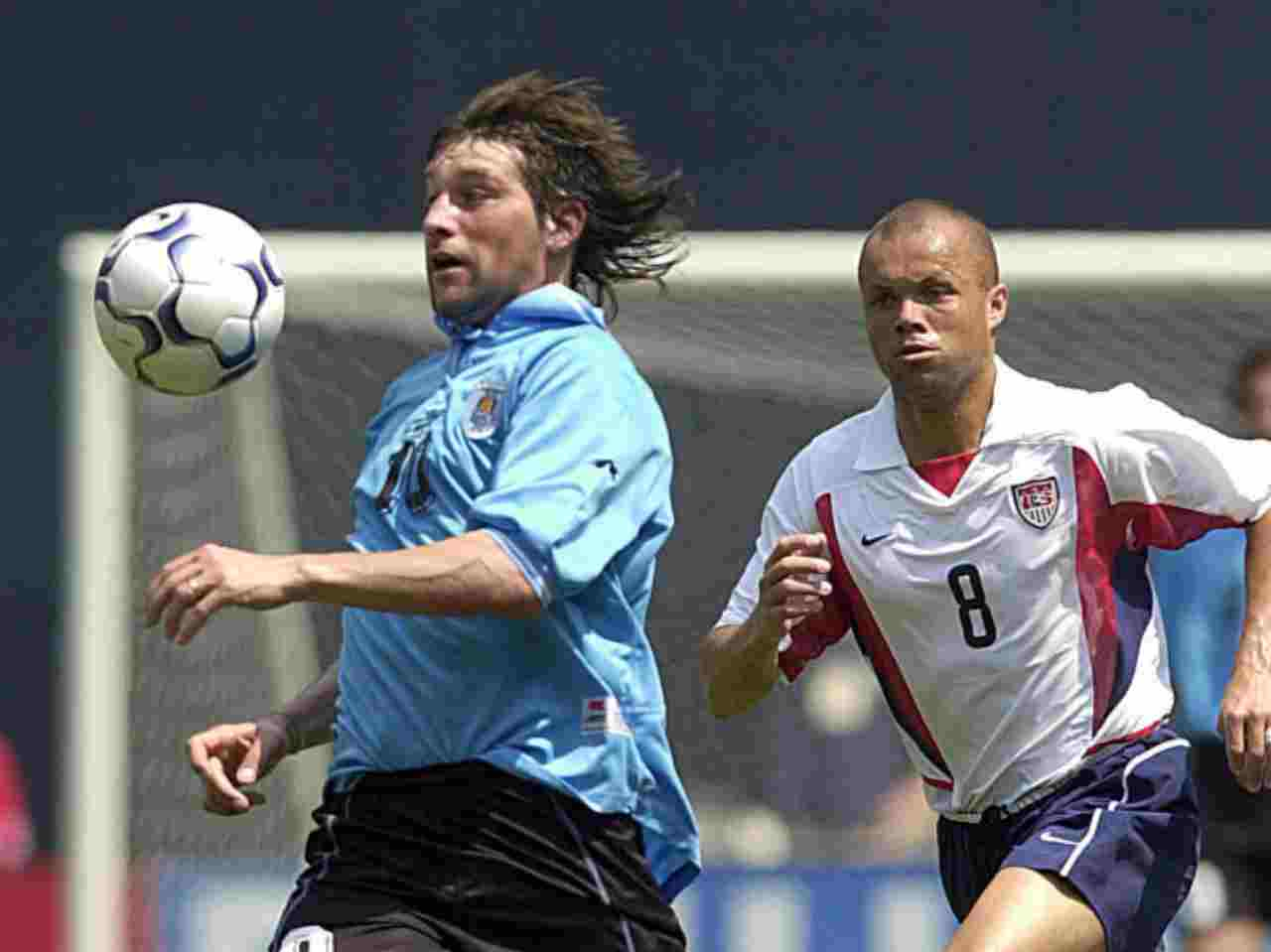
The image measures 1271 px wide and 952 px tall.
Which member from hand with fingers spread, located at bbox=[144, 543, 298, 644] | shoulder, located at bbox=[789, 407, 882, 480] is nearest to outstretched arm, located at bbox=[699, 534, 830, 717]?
shoulder, located at bbox=[789, 407, 882, 480]

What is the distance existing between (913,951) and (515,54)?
5.07 meters

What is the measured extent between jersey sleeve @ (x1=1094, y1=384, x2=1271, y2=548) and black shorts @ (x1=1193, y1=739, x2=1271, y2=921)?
2459 millimetres

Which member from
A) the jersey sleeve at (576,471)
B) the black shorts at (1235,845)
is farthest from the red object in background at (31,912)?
the jersey sleeve at (576,471)

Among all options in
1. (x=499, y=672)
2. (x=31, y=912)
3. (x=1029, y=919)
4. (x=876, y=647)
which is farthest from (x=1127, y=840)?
(x=31, y=912)

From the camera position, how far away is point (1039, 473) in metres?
4.40

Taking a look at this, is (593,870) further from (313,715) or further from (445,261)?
(445,261)

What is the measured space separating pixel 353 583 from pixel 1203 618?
349cm

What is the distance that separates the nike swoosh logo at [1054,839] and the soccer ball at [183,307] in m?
1.42

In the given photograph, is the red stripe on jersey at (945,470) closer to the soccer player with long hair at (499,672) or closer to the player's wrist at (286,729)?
the soccer player with long hair at (499,672)

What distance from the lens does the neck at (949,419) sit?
4.45m

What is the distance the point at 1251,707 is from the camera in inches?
158

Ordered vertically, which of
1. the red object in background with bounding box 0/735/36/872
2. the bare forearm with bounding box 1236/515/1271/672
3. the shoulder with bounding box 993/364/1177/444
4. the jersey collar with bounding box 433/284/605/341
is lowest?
the red object in background with bounding box 0/735/36/872

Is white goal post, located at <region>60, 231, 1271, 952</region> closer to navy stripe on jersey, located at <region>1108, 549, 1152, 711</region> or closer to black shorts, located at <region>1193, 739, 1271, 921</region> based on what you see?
black shorts, located at <region>1193, 739, 1271, 921</region>

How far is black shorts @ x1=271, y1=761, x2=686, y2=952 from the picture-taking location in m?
3.74
